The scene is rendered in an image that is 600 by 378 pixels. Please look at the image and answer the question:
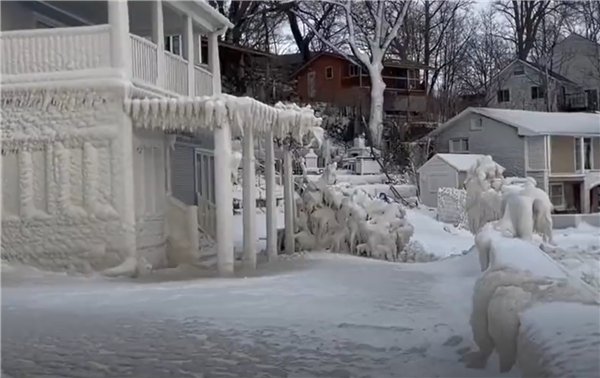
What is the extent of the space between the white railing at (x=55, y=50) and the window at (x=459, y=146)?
25496mm

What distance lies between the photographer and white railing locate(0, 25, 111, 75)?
1168 cm

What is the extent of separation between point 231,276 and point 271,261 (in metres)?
2.53

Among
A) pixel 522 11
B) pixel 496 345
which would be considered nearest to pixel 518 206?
pixel 496 345

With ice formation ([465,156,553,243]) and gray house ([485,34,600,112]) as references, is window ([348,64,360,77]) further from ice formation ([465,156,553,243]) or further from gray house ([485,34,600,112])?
ice formation ([465,156,553,243])

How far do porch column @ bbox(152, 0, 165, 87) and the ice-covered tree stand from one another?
71.4 feet


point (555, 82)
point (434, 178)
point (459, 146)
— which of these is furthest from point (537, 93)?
point (434, 178)

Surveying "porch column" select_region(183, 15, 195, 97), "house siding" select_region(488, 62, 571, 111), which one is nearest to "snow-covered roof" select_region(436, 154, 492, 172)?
"house siding" select_region(488, 62, 571, 111)

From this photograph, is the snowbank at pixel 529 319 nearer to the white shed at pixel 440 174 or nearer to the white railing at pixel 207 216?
the white railing at pixel 207 216

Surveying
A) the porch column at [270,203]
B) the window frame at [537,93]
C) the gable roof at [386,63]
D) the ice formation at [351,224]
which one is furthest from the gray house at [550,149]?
the porch column at [270,203]

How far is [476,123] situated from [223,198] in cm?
2483

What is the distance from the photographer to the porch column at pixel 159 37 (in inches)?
515

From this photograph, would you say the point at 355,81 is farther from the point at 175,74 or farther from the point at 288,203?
the point at 175,74

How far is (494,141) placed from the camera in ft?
110

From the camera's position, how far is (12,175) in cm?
1195
